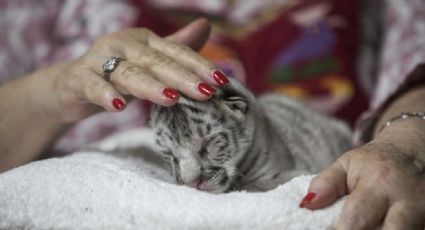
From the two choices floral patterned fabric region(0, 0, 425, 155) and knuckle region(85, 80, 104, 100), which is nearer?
knuckle region(85, 80, 104, 100)

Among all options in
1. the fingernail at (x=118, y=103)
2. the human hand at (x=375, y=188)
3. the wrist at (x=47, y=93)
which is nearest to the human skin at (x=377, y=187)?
the human hand at (x=375, y=188)

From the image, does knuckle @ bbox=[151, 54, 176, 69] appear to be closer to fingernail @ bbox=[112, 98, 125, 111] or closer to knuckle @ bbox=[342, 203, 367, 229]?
fingernail @ bbox=[112, 98, 125, 111]

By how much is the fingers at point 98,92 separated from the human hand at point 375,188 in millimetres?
389

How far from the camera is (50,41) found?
1.91 m

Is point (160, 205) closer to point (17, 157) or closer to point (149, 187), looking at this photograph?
point (149, 187)

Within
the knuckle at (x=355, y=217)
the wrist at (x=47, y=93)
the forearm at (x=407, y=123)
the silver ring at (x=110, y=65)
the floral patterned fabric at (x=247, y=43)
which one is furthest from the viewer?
the floral patterned fabric at (x=247, y=43)

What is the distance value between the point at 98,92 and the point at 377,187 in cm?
53

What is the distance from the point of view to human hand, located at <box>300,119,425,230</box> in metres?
0.83

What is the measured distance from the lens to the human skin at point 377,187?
0.83 metres

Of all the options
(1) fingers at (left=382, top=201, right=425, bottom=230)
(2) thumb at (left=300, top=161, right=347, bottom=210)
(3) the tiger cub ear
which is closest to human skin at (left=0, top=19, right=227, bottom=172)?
(3) the tiger cub ear

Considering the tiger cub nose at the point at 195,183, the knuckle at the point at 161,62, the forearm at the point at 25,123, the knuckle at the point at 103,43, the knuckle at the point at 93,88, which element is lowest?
the forearm at the point at 25,123

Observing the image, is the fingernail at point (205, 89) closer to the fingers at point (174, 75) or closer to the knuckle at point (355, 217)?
the fingers at point (174, 75)

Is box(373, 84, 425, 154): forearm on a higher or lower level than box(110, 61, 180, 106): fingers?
lower

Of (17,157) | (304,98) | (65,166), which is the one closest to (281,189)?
(65,166)
